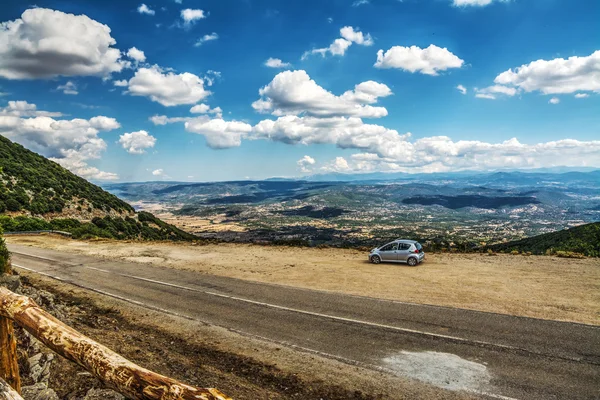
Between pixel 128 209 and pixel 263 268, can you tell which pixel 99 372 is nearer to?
pixel 263 268

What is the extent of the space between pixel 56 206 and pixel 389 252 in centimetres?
5048

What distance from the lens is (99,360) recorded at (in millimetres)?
3660

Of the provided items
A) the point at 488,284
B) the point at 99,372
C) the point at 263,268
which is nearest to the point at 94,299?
the point at 263,268

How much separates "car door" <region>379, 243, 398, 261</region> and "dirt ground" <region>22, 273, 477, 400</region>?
13.1 meters

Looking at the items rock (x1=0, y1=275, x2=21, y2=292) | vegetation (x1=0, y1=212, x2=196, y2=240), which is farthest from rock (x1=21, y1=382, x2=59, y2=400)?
vegetation (x1=0, y1=212, x2=196, y2=240)

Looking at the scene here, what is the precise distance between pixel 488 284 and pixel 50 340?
56.7 feet

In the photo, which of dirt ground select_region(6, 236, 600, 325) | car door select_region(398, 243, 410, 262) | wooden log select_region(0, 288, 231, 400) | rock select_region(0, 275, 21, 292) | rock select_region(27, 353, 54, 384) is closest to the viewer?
wooden log select_region(0, 288, 231, 400)

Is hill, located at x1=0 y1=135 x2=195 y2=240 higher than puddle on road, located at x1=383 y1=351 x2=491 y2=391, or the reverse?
hill, located at x1=0 y1=135 x2=195 y2=240

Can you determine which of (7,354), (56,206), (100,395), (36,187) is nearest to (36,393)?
(100,395)

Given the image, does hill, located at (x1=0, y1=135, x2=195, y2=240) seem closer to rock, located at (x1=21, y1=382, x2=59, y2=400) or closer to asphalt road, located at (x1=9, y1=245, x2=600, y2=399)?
asphalt road, located at (x1=9, y1=245, x2=600, y2=399)

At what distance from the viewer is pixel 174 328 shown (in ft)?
41.1

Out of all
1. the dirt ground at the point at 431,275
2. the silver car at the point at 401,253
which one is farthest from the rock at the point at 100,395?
the silver car at the point at 401,253

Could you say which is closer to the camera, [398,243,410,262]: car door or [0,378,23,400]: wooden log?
[0,378,23,400]: wooden log

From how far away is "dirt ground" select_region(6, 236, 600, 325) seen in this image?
1377cm
